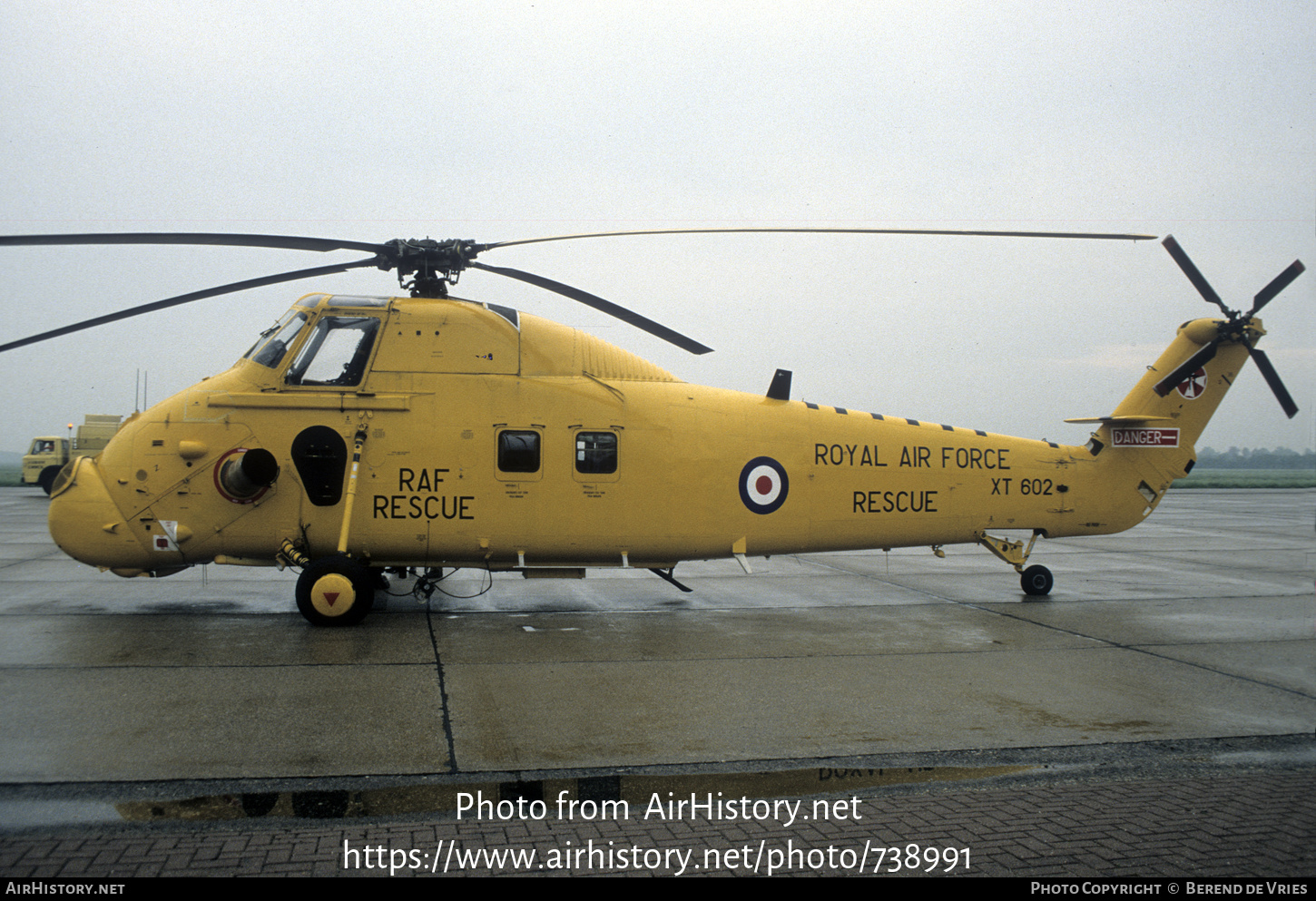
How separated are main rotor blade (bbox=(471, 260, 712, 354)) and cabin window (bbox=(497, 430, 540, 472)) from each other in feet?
5.28

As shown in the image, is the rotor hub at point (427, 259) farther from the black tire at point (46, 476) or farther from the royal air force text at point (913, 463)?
the black tire at point (46, 476)

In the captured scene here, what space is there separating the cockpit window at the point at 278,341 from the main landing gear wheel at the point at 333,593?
2.37 m

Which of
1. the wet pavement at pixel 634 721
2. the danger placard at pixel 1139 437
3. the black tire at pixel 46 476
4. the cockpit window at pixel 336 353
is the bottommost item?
the black tire at pixel 46 476

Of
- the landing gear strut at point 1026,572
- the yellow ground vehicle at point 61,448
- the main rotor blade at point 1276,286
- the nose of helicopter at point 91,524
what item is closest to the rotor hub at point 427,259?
the nose of helicopter at point 91,524

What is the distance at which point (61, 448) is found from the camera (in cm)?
3278

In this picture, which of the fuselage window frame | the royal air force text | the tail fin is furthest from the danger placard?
the fuselage window frame

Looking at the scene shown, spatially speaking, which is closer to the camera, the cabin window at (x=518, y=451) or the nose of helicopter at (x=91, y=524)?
the nose of helicopter at (x=91, y=524)

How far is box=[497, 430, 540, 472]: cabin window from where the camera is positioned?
932 centimetres

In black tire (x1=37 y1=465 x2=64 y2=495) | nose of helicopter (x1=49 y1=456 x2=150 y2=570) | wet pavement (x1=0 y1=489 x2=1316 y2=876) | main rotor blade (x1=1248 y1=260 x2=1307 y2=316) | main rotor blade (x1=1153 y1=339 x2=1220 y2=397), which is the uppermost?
main rotor blade (x1=1248 y1=260 x2=1307 y2=316)

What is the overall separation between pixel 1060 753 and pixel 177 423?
8929 millimetres

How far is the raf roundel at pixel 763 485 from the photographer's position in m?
9.83

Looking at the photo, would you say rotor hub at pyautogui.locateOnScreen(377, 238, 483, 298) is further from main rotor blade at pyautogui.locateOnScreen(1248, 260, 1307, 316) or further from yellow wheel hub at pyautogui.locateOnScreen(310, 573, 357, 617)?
main rotor blade at pyautogui.locateOnScreen(1248, 260, 1307, 316)

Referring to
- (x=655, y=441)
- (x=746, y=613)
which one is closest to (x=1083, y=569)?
(x=746, y=613)

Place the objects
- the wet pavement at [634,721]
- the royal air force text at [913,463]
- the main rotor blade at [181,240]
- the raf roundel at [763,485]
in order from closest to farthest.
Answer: the wet pavement at [634,721] < the main rotor blade at [181,240] < the raf roundel at [763,485] < the royal air force text at [913,463]
